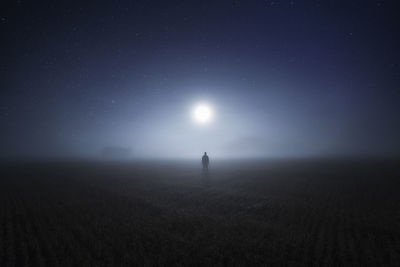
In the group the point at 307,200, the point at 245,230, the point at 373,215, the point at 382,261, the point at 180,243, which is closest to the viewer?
Result: the point at 382,261

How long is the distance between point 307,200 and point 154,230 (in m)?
10.0

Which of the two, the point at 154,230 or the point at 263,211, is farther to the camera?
the point at 263,211

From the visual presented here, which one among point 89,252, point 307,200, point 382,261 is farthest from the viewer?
point 307,200

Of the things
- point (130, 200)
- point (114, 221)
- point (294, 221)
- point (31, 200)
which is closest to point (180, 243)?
point (114, 221)

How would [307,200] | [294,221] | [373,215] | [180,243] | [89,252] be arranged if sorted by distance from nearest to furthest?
[89,252]
[180,243]
[294,221]
[373,215]
[307,200]

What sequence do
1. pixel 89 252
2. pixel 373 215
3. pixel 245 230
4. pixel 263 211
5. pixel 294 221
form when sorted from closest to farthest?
1. pixel 89 252
2. pixel 245 230
3. pixel 294 221
4. pixel 373 215
5. pixel 263 211

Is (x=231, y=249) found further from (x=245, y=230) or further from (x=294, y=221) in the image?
(x=294, y=221)

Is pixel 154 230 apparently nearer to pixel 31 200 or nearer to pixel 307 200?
pixel 307 200

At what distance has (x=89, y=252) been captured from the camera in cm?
687

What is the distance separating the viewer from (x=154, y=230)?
346 inches

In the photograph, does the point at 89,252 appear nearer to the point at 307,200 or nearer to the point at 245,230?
the point at 245,230

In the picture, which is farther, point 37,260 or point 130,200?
point 130,200

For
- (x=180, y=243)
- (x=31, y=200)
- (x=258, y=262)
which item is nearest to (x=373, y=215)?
(x=258, y=262)

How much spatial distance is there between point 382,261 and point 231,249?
413cm
